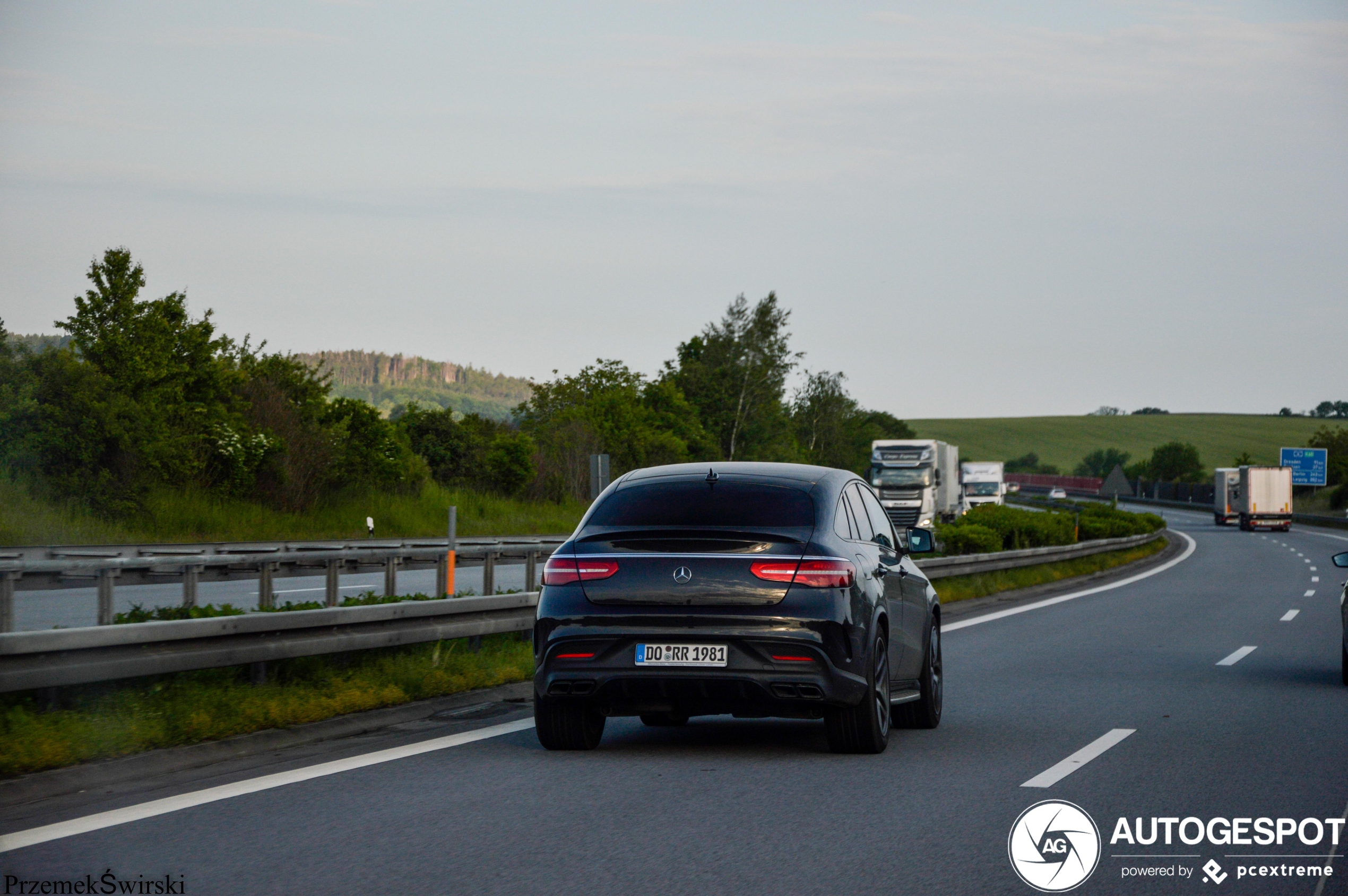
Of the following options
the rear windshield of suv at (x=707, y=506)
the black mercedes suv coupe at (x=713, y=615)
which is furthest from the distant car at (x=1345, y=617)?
the rear windshield of suv at (x=707, y=506)

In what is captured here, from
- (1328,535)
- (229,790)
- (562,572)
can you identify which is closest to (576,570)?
(562,572)

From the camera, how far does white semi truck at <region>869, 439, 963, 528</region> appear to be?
4972cm

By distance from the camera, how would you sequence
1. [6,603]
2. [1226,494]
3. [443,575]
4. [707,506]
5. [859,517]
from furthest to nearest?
[1226,494] → [443,575] → [859,517] → [707,506] → [6,603]

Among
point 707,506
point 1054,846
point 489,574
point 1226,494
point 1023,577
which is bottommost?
point 1023,577

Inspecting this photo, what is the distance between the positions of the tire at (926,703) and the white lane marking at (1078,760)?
1124 millimetres

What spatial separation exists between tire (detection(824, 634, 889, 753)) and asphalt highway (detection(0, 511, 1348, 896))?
12cm

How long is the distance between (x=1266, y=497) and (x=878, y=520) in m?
67.3

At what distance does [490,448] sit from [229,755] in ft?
175

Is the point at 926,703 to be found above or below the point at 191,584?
below

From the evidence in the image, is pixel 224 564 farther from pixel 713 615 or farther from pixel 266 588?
pixel 713 615

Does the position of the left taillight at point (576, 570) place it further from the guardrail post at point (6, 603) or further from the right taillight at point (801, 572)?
the guardrail post at point (6, 603)

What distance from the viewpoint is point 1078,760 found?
828 centimetres

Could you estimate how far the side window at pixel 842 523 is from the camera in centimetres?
838

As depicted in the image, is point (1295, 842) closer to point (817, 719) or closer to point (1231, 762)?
point (1231, 762)
